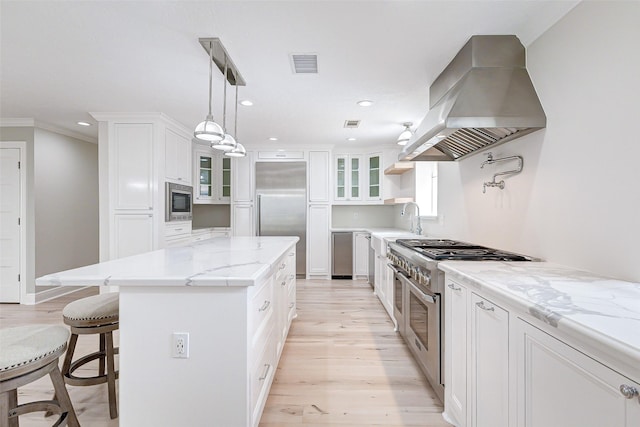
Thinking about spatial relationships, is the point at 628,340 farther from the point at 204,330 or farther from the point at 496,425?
the point at 204,330

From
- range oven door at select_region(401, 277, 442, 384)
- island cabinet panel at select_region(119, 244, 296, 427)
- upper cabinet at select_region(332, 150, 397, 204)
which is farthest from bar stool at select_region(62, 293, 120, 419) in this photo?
upper cabinet at select_region(332, 150, 397, 204)

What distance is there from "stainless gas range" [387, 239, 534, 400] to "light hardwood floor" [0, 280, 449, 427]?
0.18 metres

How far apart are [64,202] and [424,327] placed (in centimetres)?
528

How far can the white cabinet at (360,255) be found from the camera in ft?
17.7

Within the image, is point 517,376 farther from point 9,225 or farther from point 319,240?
point 9,225

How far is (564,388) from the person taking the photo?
0.89m

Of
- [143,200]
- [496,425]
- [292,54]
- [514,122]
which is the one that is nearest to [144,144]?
[143,200]

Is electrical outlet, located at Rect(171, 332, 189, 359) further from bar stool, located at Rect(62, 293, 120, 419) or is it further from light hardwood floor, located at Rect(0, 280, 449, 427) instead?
light hardwood floor, located at Rect(0, 280, 449, 427)

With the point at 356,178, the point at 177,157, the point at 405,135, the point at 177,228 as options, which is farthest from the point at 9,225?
the point at 405,135

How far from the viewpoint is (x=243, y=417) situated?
52.8 inches

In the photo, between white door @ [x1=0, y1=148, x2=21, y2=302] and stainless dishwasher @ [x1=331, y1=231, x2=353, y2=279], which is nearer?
white door @ [x1=0, y1=148, x2=21, y2=302]

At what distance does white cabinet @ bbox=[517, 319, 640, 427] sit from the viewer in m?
0.73

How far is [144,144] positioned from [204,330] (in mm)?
3273

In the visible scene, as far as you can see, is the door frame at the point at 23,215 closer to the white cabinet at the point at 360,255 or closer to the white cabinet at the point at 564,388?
the white cabinet at the point at 360,255
